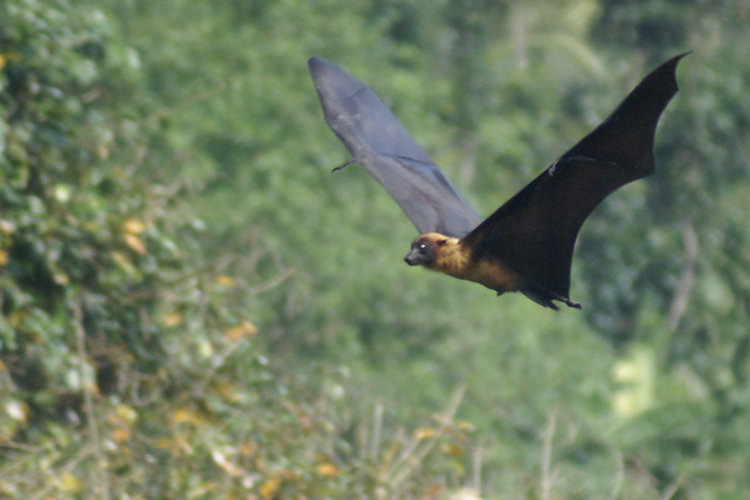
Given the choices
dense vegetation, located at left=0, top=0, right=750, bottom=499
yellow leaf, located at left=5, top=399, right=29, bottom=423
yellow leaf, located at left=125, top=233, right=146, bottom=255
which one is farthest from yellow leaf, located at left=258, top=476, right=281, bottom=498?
yellow leaf, located at left=125, top=233, right=146, bottom=255

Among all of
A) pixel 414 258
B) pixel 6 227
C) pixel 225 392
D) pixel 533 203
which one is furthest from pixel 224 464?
pixel 533 203

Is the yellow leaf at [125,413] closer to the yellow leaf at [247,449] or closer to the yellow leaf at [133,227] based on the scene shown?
the yellow leaf at [247,449]

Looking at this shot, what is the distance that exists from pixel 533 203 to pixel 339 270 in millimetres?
12745

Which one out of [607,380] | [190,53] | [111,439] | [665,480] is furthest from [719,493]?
[190,53]

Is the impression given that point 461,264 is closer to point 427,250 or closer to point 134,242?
point 427,250

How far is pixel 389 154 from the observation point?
4148 mm

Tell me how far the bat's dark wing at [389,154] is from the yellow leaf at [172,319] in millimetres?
1569

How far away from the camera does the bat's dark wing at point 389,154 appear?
12.8ft

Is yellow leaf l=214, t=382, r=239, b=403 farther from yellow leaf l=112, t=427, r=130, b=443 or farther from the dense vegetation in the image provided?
yellow leaf l=112, t=427, r=130, b=443

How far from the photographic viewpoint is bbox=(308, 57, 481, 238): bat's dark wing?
391 cm

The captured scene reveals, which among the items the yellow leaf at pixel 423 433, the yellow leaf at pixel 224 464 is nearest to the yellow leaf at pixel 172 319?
the yellow leaf at pixel 224 464

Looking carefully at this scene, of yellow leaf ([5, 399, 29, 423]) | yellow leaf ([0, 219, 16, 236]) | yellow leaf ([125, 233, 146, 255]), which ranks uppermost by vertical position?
yellow leaf ([0, 219, 16, 236])

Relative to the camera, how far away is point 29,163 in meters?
4.86

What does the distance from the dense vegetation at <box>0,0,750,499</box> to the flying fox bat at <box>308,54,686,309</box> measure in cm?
101
